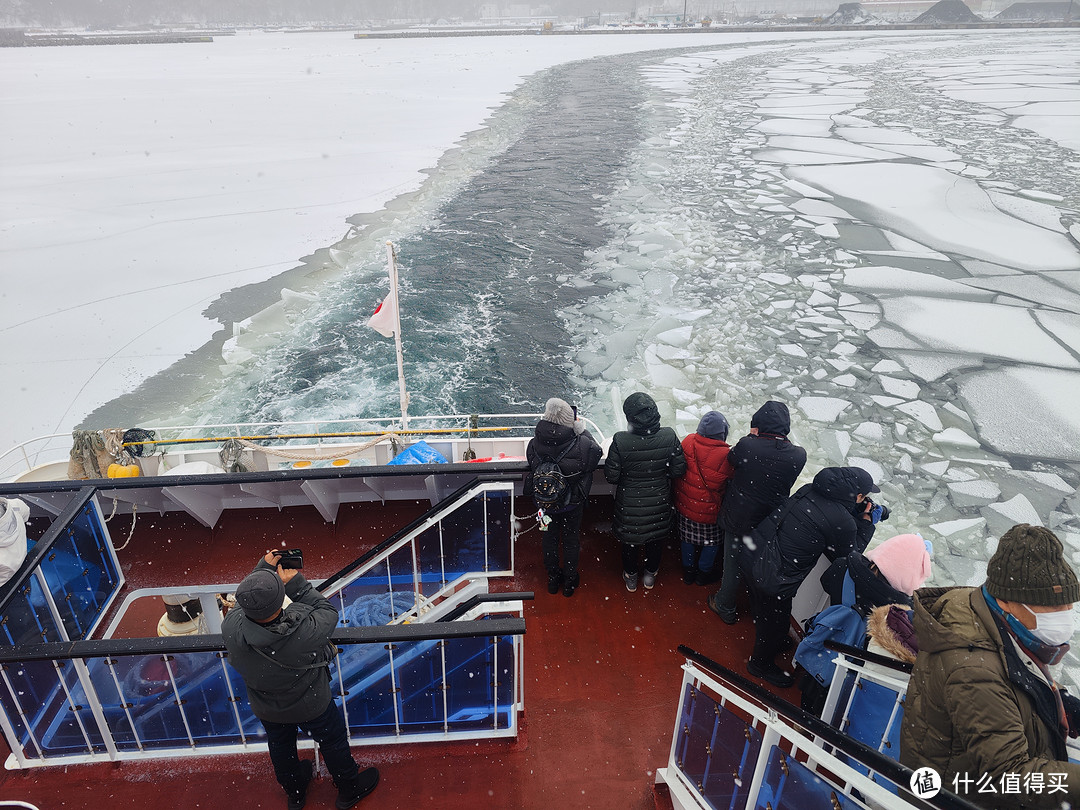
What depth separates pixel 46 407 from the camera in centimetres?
1020

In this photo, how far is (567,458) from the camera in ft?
13.2

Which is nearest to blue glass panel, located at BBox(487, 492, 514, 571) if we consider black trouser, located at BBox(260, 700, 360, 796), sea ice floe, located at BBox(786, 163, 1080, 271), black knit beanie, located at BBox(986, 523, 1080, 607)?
black trouser, located at BBox(260, 700, 360, 796)

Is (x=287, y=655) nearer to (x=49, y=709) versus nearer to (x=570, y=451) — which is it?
(x=49, y=709)

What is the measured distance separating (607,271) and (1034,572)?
508 inches

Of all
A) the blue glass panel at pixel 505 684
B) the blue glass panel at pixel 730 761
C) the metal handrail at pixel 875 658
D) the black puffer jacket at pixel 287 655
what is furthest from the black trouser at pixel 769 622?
the black puffer jacket at pixel 287 655

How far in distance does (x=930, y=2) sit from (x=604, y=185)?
89862 millimetres

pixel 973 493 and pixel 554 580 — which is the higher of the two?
pixel 554 580

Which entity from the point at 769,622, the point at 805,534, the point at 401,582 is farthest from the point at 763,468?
the point at 401,582

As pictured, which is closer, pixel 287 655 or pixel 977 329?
pixel 287 655

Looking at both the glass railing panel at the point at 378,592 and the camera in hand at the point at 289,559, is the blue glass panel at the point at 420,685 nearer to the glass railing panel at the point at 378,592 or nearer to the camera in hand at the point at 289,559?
the camera in hand at the point at 289,559

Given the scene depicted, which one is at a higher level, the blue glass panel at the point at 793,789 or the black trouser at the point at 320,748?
the blue glass panel at the point at 793,789

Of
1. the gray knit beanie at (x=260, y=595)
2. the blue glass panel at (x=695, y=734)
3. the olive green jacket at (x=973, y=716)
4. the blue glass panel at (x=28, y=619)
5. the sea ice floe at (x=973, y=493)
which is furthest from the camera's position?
the sea ice floe at (x=973, y=493)

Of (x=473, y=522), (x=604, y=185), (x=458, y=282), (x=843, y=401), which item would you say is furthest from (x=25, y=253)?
(x=843, y=401)

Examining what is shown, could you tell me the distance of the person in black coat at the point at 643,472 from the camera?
13.3ft
